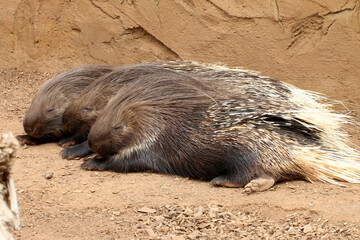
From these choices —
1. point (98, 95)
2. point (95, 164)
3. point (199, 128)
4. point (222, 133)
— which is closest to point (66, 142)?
point (98, 95)

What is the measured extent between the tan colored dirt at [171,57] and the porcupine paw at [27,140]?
0.09m

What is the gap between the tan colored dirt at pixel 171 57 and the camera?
2910 millimetres

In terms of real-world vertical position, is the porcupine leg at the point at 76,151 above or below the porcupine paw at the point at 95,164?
below

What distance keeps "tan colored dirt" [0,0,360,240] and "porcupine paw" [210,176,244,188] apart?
0.06 meters

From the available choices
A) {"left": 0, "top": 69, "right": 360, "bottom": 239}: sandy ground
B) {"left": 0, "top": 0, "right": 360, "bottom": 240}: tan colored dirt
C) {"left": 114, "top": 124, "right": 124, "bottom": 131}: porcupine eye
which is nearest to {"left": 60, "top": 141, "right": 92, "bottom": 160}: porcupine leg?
{"left": 0, "top": 0, "right": 360, "bottom": 240}: tan colored dirt

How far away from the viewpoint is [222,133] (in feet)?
11.5

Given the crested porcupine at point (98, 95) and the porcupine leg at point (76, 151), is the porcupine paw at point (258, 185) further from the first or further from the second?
the porcupine leg at point (76, 151)

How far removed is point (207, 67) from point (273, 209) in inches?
56.4

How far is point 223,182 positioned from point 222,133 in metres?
0.31

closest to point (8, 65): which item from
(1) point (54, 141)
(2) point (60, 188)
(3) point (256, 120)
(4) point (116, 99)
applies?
(1) point (54, 141)

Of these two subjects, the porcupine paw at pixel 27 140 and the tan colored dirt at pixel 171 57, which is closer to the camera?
the tan colored dirt at pixel 171 57

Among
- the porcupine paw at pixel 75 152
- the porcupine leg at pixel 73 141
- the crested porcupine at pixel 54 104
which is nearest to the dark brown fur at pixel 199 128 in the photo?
the porcupine paw at pixel 75 152

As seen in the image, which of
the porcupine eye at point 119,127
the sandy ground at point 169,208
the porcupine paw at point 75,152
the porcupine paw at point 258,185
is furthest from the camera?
the porcupine paw at point 75,152

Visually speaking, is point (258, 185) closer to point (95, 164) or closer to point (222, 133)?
point (222, 133)
